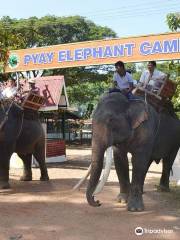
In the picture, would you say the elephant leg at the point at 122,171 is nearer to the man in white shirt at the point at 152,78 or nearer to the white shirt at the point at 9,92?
the man in white shirt at the point at 152,78

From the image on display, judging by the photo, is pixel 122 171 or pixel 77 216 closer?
pixel 77 216

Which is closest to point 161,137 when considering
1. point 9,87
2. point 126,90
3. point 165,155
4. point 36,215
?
point 165,155

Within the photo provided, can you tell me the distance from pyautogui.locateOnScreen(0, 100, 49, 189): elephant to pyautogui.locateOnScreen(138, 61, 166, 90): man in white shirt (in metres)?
3.02

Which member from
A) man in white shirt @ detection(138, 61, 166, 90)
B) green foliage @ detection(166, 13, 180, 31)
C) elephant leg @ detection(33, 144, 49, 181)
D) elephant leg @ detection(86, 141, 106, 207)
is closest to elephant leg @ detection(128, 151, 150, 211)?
elephant leg @ detection(86, 141, 106, 207)

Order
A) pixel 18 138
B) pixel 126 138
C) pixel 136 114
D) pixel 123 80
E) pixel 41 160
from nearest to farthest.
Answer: pixel 126 138, pixel 136 114, pixel 123 80, pixel 18 138, pixel 41 160

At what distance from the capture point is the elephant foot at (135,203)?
316 inches

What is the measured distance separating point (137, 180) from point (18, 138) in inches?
154

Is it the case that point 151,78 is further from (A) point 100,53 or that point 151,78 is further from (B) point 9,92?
(A) point 100,53

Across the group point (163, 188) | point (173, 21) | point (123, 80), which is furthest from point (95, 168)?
point (173, 21)

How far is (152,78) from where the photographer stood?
9453 millimetres

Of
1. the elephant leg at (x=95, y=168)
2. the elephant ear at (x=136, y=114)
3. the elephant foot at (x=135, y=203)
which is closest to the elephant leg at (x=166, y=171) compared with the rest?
the elephant foot at (x=135, y=203)

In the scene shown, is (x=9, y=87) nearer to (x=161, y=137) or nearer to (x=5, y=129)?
(x=5, y=129)

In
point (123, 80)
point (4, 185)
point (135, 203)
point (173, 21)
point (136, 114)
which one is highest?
point (173, 21)

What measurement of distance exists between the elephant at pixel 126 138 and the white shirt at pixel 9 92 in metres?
3.60
